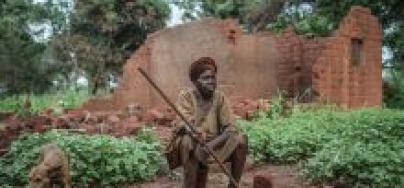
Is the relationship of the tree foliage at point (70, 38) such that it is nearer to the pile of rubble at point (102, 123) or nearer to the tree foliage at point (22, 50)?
the tree foliage at point (22, 50)

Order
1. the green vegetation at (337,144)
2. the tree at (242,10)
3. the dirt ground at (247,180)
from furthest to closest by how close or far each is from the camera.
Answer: the tree at (242,10) < the dirt ground at (247,180) < the green vegetation at (337,144)

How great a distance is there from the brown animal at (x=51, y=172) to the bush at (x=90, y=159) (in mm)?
2148

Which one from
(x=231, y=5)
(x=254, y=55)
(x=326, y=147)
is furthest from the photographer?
(x=231, y=5)

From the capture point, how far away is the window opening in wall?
58.0 feet

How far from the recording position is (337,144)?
31.0 feet

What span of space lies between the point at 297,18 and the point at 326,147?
512 inches

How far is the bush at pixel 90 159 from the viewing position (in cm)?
843

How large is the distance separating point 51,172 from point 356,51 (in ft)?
42.4

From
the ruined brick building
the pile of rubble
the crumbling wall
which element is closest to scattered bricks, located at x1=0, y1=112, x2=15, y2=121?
the pile of rubble

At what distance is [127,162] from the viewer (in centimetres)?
884

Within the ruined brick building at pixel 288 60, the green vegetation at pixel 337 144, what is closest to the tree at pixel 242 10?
the ruined brick building at pixel 288 60

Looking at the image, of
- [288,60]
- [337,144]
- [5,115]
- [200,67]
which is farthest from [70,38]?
[200,67]

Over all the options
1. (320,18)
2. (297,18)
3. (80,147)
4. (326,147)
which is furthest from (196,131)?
(297,18)

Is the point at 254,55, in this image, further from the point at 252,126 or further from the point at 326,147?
the point at 326,147
